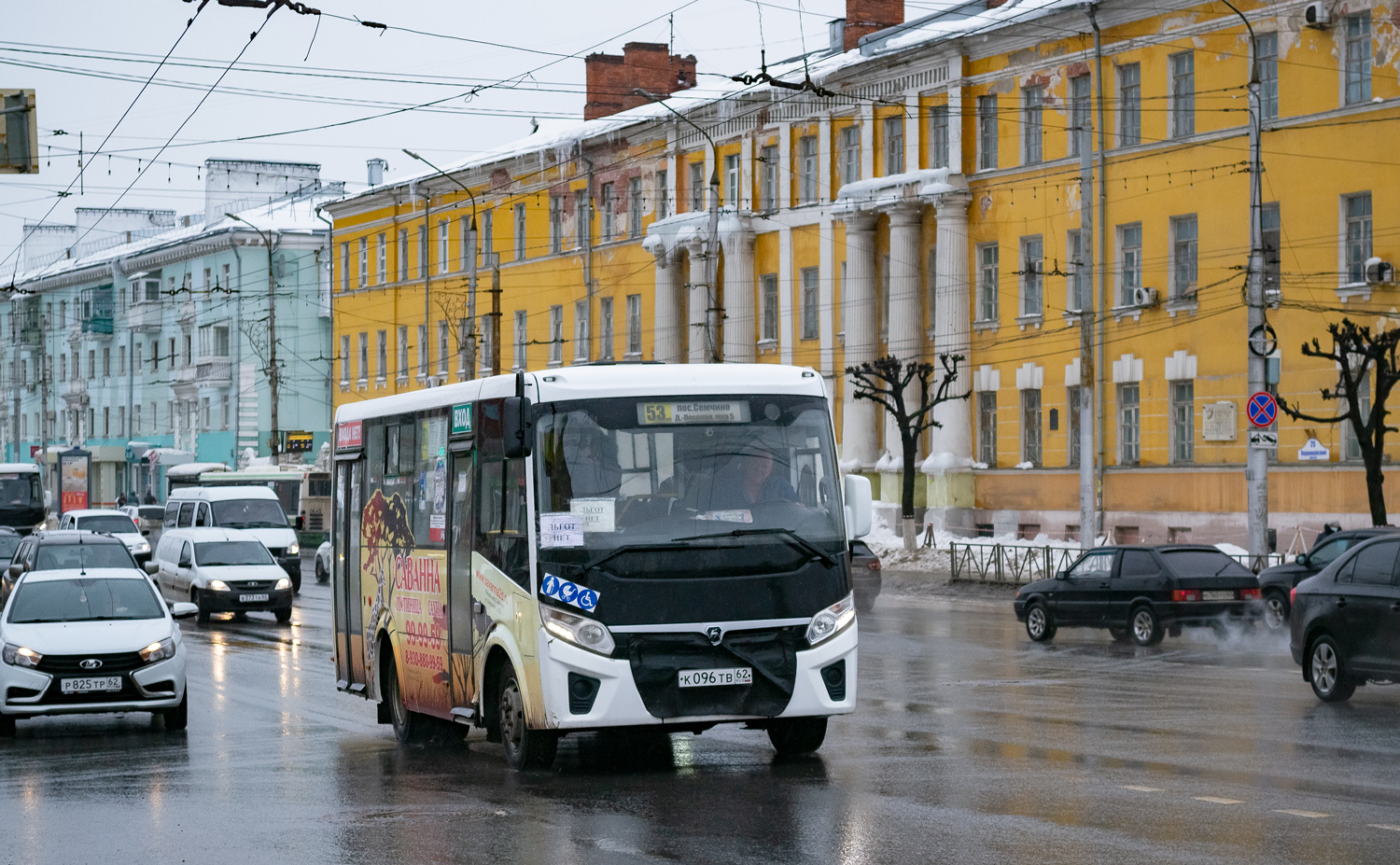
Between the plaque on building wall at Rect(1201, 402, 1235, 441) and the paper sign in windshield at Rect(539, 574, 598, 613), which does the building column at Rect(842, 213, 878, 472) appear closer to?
the plaque on building wall at Rect(1201, 402, 1235, 441)

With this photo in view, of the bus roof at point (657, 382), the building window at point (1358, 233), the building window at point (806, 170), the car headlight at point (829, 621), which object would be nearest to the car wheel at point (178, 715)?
the bus roof at point (657, 382)

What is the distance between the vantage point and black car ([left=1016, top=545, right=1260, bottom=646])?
25438 millimetres

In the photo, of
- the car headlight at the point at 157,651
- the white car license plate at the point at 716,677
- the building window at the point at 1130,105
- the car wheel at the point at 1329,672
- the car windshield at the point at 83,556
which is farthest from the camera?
the building window at the point at 1130,105

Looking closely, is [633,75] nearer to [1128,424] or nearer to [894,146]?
[894,146]

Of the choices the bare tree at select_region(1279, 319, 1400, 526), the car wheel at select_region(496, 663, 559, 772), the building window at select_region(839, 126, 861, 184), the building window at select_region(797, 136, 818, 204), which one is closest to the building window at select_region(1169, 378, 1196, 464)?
the bare tree at select_region(1279, 319, 1400, 526)

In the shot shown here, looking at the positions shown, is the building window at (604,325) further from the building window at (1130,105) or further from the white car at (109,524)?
the building window at (1130,105)

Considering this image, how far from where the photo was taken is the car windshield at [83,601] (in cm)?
1758

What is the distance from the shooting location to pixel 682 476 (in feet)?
42.0

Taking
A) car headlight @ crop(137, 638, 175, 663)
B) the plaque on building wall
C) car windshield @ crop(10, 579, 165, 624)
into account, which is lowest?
car headlight @ crop(137, 638, 175, 663)

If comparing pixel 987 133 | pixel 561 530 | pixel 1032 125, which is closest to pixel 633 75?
pixel 987 133

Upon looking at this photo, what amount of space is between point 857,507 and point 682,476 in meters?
1.31

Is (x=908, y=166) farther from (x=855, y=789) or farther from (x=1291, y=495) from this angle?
(x=855, y=789)

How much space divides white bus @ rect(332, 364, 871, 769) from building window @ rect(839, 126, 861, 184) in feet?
130

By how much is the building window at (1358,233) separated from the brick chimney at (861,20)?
19556mm
